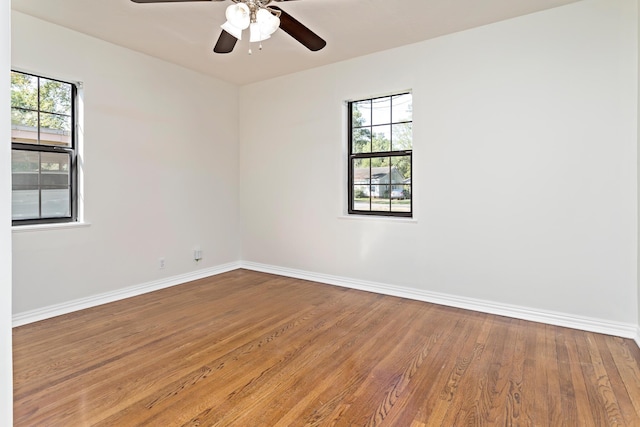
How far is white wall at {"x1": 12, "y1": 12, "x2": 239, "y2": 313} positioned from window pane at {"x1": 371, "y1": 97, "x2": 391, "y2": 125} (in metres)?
2.16

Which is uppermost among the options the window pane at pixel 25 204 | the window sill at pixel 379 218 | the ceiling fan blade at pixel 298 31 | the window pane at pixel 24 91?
the ceiling fan blade at pixel 298 31

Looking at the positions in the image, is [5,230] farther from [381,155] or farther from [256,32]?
[381,155]

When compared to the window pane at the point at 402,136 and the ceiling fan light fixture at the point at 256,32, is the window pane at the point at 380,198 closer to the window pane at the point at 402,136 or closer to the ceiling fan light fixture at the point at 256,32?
the window pane at the point at 402,136

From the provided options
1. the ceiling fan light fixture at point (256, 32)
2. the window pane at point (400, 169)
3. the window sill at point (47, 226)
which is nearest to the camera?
the ceiling fan light fixture at point (256, 32)

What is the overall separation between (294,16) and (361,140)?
5.37 feet

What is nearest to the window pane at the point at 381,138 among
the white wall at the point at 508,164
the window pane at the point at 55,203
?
the white wall at the point at 508,164

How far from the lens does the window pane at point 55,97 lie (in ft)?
11.0

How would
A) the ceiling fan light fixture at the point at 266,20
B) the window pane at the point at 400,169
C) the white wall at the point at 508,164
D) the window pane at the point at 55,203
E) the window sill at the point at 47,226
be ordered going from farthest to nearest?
the window pane at the point at 400,169 → the window pane at the point at 55,203 → the window sill at the point at 47,226 → the white wall at the point at 508,164 → the ceiling fan light fixture at the point at 266,20

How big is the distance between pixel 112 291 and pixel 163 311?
2.61 feet

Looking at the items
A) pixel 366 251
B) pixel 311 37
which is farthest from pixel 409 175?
pixel 311 37

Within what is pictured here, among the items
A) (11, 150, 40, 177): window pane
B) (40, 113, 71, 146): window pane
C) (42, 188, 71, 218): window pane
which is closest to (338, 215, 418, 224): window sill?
(42, 188, 71, 218): window pane

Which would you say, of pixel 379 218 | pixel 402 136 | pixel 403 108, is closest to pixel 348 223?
pixel 379 218

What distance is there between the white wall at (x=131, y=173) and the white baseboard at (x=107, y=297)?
51 mm

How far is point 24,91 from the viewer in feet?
10.6
